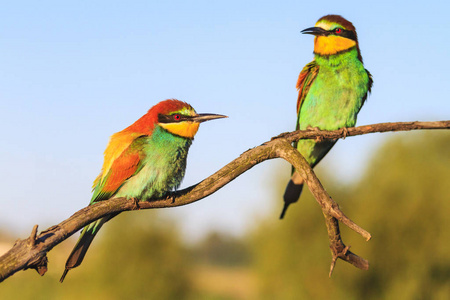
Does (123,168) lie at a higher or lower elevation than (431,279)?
higher

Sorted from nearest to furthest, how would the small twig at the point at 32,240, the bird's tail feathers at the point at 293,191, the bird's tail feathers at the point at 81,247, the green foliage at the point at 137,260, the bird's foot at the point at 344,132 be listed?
the small twig at the point at 32,240 → the bird's tail feathers at the point at 81,247 → the bird's foot at the point at 344,132 → the bird's tail feathers at the point at 293,191 → the green foliage at the point at 137,260

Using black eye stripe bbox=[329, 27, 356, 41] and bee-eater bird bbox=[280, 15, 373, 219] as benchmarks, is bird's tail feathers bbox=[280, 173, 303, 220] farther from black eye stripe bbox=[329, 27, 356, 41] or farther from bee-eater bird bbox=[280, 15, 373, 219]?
black eye stripe bbox=[329, 27, 356, 41]

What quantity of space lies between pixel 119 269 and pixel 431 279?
27.9 ft

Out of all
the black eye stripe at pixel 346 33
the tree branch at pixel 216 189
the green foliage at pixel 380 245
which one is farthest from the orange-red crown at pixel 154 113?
the green foliage at pixel 380 245

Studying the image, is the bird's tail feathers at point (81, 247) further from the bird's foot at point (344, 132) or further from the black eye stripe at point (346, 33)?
the black eye stripe at point (346, 33)

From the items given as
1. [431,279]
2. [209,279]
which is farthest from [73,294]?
[209,279]

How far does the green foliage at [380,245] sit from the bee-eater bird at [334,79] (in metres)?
10.6

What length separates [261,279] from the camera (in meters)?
15.8

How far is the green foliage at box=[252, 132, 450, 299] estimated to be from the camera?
1437 centimetres

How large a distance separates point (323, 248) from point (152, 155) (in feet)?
38.9

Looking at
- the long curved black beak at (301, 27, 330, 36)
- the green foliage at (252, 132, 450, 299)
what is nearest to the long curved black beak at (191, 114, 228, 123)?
the long curved black beak at (301, 27, 330, 36)

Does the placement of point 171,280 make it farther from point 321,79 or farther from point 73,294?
point 321,79

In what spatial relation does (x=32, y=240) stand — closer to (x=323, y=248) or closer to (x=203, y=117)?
(x=203, y=117)

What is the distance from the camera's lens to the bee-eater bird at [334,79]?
3.91 m
